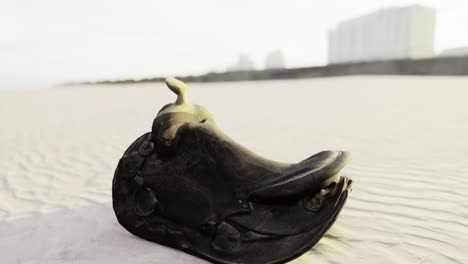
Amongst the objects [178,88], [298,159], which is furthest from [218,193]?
[298,159]

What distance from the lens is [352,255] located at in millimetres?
2418

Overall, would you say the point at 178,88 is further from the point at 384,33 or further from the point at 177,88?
the point at 384,33

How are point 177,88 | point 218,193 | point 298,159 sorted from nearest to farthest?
point 218,193 → point 177,88 → point 298,159

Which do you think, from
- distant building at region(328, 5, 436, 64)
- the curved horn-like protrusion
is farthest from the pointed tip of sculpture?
distant building at region(328, 5, 436, 64)

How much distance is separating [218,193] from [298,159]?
2.92 m

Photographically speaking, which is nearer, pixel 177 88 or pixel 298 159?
pixel 177 88

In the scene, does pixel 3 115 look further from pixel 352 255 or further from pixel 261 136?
pixel 352 255

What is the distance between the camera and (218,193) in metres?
2.31

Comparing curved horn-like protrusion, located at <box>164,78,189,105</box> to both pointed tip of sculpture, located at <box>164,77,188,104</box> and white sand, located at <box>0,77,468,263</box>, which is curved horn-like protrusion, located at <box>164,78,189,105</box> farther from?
white sand, located at <box>0,77,468,263</box>

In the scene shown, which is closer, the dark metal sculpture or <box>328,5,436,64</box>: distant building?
the dark metal sculpture

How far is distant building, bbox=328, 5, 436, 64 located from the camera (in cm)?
4016

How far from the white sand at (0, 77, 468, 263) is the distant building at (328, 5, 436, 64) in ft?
94.1

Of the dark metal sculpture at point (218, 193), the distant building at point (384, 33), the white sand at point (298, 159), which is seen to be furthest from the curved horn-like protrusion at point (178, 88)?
the distant building at point (384, 33)

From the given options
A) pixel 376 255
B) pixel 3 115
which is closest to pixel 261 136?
pixel 376 255
